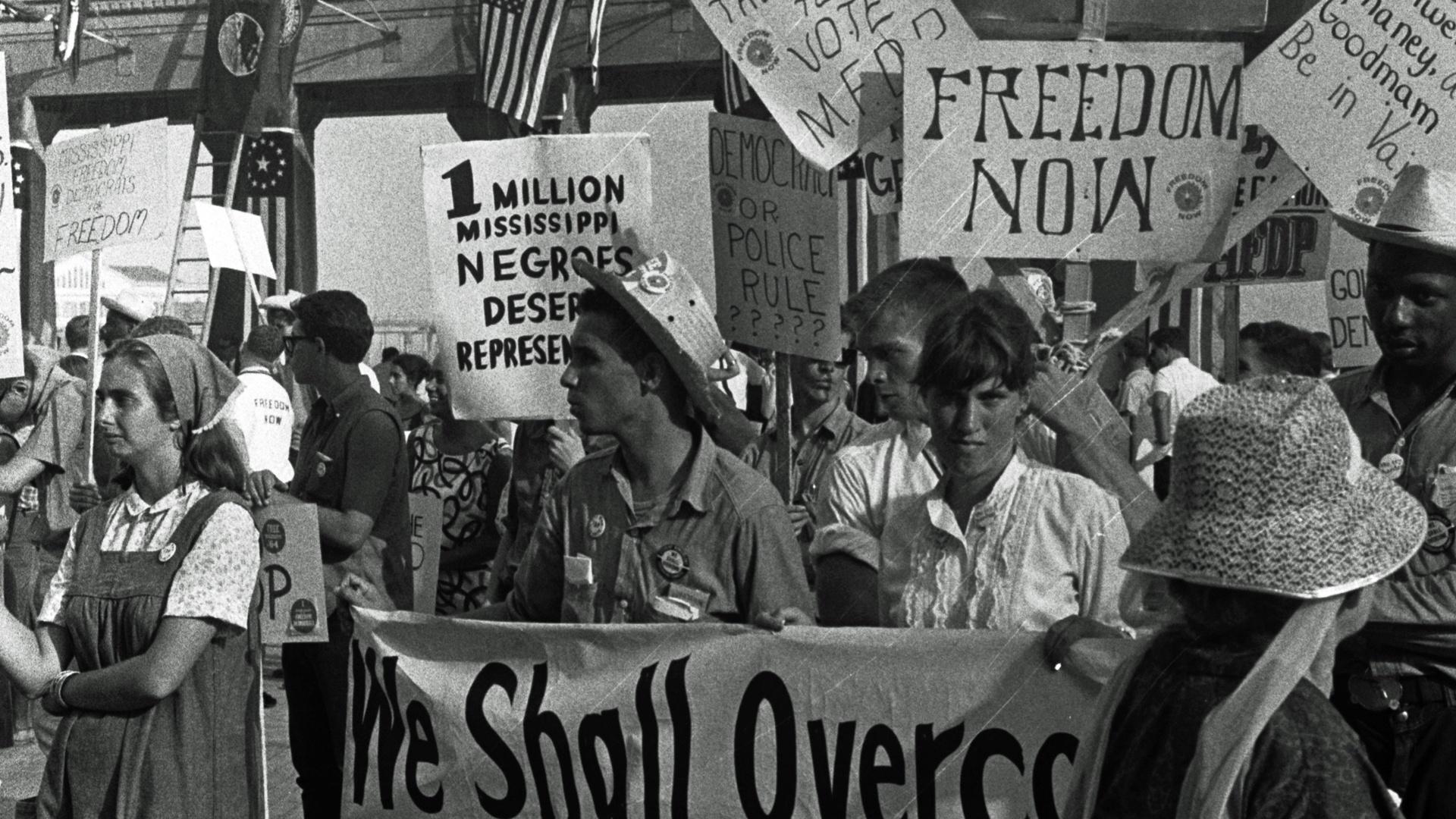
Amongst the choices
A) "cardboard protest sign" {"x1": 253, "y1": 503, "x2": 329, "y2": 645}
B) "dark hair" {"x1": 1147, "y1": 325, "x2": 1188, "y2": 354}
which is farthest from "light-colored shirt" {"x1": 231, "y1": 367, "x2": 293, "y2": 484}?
"dark hair" {"x1": 1147, "y1": 325, "x2": 1188, "y2": 354}

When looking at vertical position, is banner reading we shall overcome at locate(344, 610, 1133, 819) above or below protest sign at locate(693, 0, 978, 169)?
below

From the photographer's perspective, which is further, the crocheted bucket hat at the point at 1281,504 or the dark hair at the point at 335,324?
the dark hair at the point at 335,324

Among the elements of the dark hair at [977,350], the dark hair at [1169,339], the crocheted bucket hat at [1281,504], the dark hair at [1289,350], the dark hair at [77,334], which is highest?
the dark hair at [77,334]

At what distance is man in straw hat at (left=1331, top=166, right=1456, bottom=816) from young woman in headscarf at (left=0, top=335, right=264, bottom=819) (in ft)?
8.01

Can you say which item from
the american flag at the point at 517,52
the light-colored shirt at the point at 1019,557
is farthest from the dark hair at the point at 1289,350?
the american flag at the point at 517,52

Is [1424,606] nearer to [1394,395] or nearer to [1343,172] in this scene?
[1394,395]

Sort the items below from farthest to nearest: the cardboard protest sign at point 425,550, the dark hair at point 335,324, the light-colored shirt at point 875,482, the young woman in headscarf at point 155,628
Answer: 1. the cardboard protest sign at point 425,550
2. the dark hair at point 335,324
3. the light-colored shirt at point 875,482
4. the young woman in headscarf at point 155,628

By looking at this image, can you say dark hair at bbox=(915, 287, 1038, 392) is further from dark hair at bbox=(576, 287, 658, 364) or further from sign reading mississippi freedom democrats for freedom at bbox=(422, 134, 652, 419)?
sign reading mississippi freedom democrats for freedom at bbox=(422, 134, 652, 419)

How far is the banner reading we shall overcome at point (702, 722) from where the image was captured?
4.06m

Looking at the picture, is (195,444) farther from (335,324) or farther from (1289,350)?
(1289,350)

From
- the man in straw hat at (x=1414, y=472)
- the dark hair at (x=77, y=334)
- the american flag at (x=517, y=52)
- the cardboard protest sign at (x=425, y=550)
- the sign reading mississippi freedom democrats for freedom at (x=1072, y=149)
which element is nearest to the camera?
the man in straw hat at (x=1414, y=472)

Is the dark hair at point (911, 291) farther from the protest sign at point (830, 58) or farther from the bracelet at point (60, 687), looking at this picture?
the bracelet at point (60, 687)

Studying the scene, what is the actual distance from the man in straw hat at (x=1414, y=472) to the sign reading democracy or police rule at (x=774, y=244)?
2.86 metres

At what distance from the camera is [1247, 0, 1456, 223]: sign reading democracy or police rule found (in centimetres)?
559
